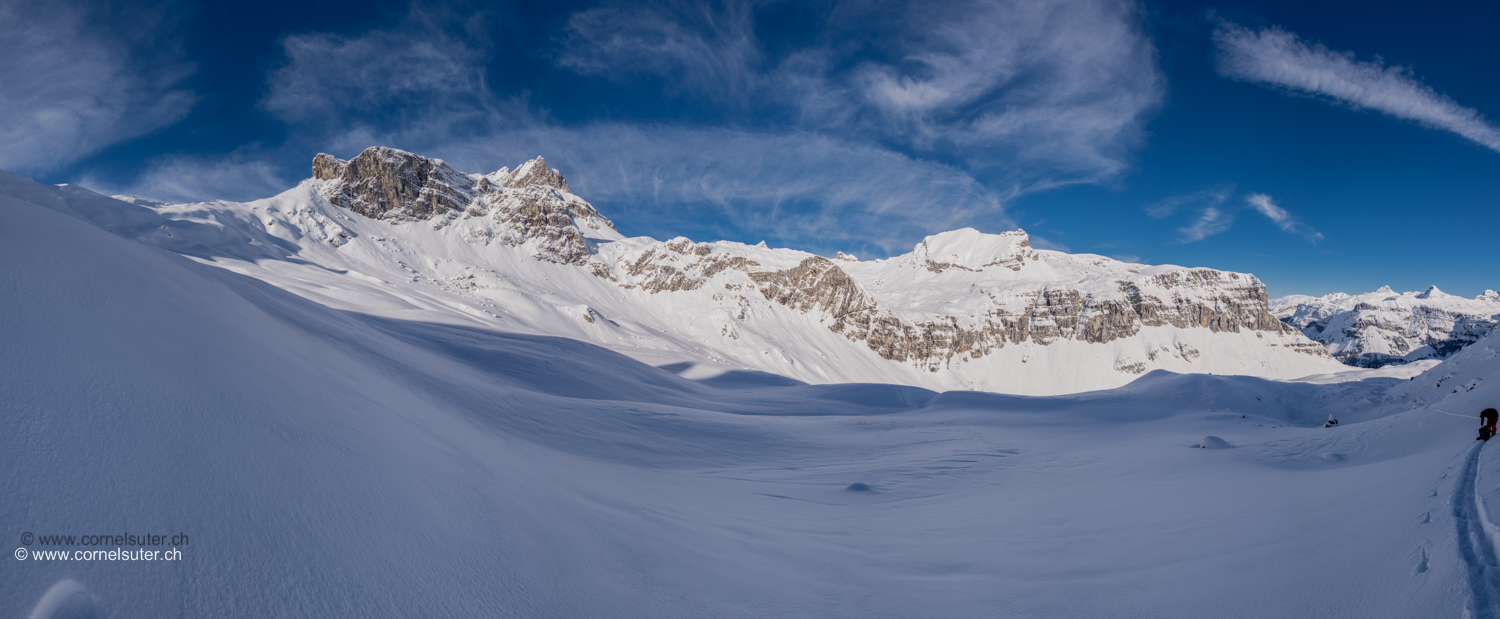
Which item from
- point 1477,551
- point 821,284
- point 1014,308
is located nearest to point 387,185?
point 821,284

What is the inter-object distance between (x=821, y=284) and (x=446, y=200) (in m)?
95.4

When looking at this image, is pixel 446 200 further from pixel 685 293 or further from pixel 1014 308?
pixel 1014 308

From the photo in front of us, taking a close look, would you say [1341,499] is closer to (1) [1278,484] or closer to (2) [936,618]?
(1) [1278,484]

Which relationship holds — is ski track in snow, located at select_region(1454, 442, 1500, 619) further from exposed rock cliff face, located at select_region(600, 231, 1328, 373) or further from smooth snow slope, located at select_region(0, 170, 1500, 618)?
exposed rock cliff face, located at select_region(600, 231, 1328, 373)

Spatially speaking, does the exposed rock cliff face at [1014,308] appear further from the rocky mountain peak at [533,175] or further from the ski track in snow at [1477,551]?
the ski track in snow at [1477,551]

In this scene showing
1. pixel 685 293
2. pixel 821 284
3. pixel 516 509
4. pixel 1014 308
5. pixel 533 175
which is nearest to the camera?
pixel 516 509

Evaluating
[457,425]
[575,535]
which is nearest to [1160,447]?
[575,535]

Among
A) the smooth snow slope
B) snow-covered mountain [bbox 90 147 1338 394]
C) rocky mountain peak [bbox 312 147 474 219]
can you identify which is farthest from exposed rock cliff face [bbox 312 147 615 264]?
the smooth snow slope

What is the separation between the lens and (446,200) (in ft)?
388

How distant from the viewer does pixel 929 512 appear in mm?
8086

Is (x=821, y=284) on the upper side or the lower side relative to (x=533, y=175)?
lower

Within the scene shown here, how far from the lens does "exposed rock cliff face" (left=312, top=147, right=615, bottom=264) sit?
111m

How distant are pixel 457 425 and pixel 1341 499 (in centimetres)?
1017

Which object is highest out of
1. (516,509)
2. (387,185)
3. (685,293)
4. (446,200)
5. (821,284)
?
(387,185)
